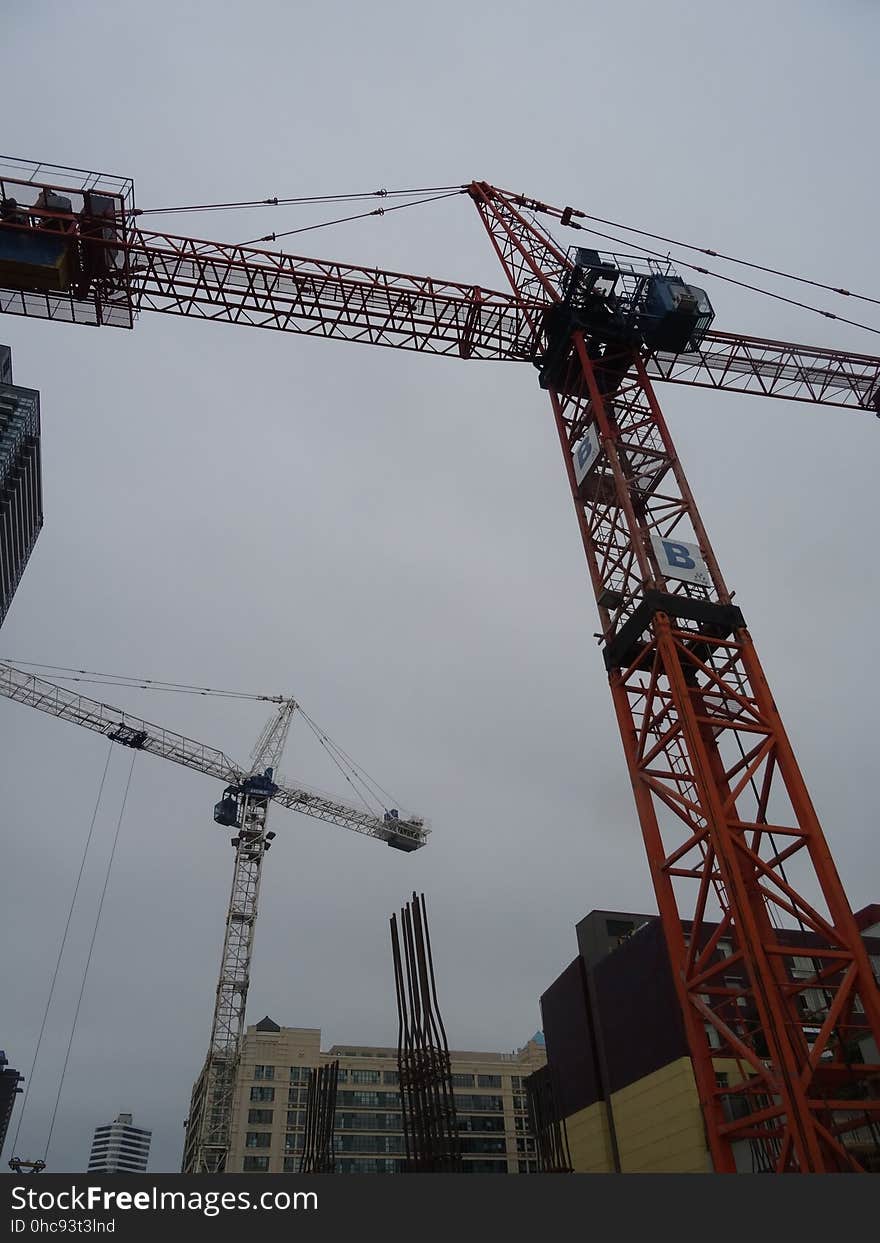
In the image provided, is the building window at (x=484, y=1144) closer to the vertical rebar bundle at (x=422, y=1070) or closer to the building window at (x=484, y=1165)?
the building window at (x=484, y=1165)

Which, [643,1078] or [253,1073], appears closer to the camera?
[643,1078]

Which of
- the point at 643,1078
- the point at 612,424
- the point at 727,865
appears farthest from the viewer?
the point at 643,1078

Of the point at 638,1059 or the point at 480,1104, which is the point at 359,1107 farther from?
the point at 638,1059

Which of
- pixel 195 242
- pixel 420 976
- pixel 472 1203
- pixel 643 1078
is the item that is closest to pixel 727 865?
pixel 472 1203

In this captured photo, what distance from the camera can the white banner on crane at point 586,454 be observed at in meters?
24.4

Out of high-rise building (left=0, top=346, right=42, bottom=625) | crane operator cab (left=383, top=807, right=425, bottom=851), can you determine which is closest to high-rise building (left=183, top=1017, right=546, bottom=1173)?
crane operator cab (left=383, top=807, right=425, bottom=851)

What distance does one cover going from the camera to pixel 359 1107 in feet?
285

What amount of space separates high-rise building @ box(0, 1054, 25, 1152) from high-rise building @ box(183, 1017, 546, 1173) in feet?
176

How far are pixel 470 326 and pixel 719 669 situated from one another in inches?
650

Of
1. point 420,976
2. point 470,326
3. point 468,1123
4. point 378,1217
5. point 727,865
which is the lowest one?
point 378,1217

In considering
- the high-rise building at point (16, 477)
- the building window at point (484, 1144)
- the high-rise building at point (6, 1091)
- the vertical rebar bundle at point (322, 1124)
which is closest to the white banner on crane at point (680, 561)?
the vertical rebar bundle at point (322, 1124)

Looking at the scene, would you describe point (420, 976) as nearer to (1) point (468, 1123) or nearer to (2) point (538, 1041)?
(1) point (468, 1123)

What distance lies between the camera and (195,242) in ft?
95.5

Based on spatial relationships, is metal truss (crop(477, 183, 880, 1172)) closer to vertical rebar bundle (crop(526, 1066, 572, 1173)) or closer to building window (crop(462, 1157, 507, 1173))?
vertical rebar bundle (crop(526, 1066, 572, 1173))
